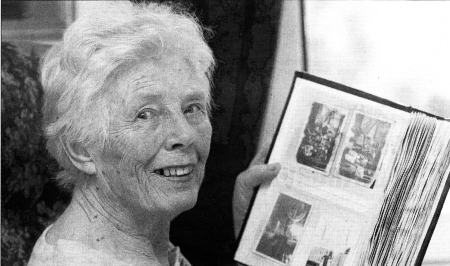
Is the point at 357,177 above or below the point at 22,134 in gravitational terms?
above

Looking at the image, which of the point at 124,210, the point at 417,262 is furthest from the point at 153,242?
the point at 417,262

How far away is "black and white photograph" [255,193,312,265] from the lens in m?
1.73

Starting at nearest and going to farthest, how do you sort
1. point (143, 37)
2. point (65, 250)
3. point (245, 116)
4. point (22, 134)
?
1. point (143, 37)
2. point (65, 250)
3. point (245, 116)
4. point (22, 134)

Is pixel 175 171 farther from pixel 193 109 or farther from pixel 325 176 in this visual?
pixel 325 176

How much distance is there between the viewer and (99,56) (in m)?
1.61

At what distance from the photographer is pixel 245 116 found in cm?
186

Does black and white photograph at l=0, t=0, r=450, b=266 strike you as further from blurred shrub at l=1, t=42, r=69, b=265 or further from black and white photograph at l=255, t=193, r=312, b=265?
blurred shrub at l=1, t=42, r=69, b=265

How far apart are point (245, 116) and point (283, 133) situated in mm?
143

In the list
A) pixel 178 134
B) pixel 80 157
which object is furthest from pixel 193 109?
pixel 80 157

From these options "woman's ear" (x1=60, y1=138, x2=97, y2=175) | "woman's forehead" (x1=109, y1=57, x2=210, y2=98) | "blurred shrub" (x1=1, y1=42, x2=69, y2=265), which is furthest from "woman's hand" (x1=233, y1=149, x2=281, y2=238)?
"blurred shrub" (x1=1, y1=42, x2=69, y2=265)

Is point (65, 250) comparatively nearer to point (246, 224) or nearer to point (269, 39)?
point (246, 224)

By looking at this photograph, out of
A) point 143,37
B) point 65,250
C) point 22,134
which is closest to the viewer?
point 143,37

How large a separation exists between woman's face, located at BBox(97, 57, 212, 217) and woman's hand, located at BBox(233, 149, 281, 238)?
172 millimetres

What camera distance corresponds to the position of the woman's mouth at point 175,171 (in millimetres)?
1662
